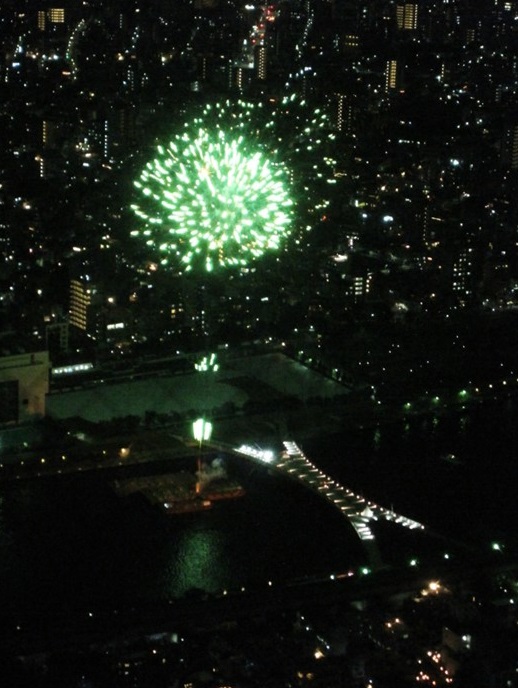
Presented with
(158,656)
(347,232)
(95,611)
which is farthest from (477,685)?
(347,232)

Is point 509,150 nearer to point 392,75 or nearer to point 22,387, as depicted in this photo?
point 392,75

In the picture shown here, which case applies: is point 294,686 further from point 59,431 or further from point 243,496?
point 59,431

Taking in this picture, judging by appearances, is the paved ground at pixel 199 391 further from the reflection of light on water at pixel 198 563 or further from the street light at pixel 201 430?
the reflection of light on water at pixel 198 563

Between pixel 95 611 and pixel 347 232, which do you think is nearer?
pixel 95 611

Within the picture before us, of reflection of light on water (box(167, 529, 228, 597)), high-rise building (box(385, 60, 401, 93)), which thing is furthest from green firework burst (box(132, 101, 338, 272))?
high-rise building (box(385, 60, 401, 93))

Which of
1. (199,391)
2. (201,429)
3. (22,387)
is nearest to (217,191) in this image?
(199,391)

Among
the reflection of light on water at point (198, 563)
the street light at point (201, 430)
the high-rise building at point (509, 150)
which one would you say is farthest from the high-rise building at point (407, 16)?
the reflection of light on water at point (198, 563)

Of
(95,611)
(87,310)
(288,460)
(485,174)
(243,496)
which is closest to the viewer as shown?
(95,611)

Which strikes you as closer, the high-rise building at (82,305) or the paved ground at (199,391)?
the paved ground at (199,391)

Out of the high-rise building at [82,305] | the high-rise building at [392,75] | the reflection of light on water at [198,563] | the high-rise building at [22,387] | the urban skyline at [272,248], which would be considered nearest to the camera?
the reflection of light on water at [198,563]
